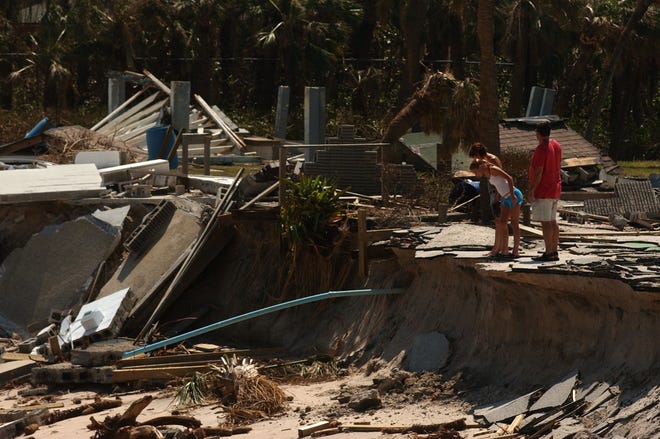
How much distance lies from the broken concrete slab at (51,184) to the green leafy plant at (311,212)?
547 cm

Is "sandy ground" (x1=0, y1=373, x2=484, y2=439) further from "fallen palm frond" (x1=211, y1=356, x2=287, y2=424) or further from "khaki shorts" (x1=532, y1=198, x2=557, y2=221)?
"khaki shorts" (x1=532, y1=198, x2=557, y2=221)

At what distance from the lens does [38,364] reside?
18.9 metres

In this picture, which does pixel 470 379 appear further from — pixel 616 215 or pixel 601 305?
pixel 616 215

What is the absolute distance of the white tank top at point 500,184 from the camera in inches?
603

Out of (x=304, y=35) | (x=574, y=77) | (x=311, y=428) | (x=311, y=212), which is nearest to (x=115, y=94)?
(x=304, y=35)

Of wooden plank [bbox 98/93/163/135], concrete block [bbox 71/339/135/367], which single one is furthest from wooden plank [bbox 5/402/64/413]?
wooden plank [bbox 98/93/163/135]

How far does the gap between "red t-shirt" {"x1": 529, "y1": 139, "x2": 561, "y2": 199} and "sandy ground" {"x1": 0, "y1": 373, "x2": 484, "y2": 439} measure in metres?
2.40

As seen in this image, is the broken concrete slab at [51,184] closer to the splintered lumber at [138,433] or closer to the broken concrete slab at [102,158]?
the broken concrete slab at [102,158]

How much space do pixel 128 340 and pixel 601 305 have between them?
7673 mm

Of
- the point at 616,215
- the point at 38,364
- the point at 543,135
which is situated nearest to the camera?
the point at 543,135

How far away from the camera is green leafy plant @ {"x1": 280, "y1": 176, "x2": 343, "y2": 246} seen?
61.7 feet

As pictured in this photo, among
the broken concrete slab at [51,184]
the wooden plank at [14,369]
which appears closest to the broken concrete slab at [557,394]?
the wooden plank at [14,369]

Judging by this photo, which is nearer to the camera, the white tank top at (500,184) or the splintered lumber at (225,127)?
the white tank top at (500,184)

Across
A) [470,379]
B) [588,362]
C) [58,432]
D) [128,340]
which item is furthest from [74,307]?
[588,362]
